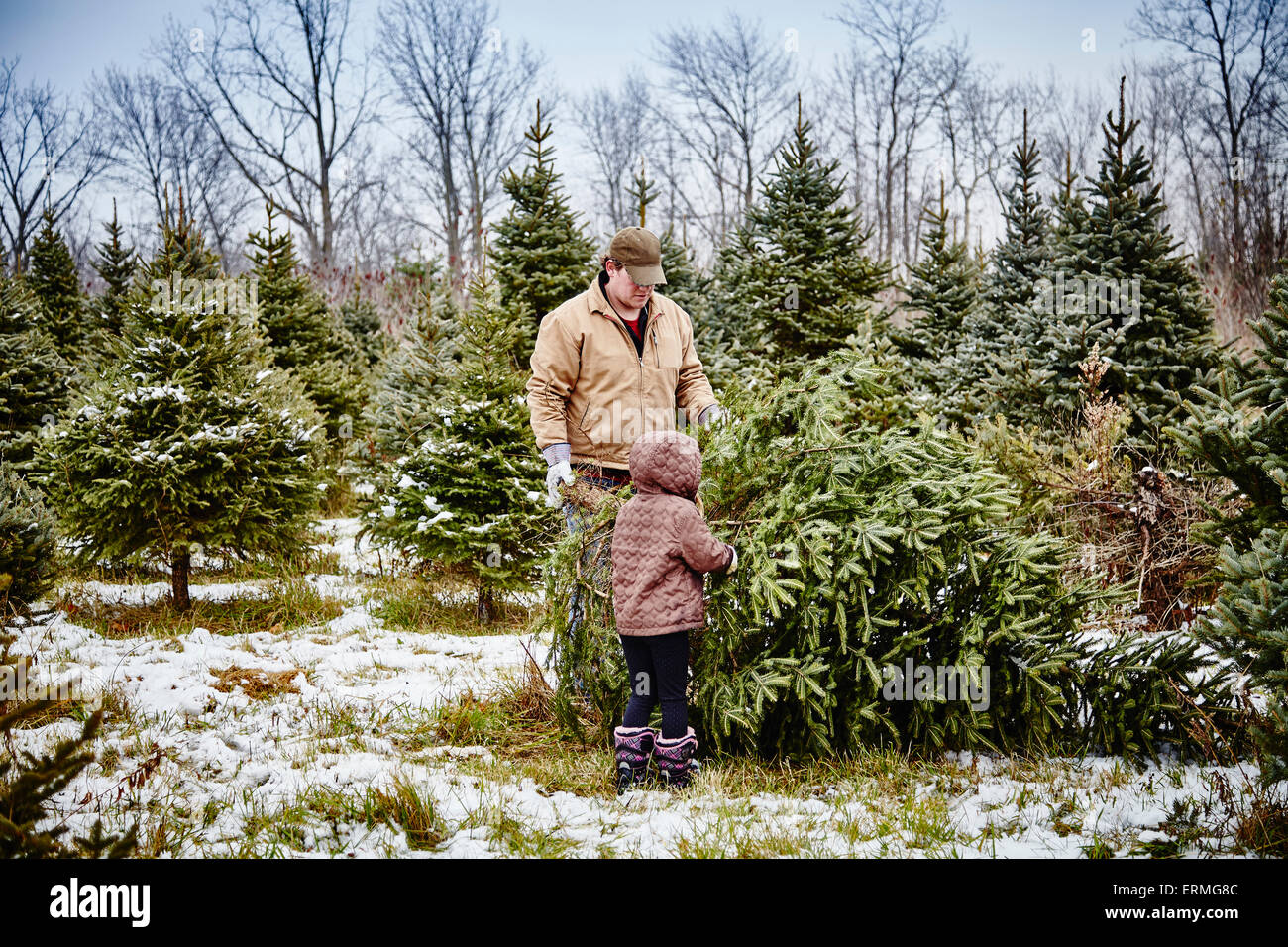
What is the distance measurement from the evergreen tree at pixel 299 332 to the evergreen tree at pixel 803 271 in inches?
244

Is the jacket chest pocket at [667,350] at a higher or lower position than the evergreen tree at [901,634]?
higher

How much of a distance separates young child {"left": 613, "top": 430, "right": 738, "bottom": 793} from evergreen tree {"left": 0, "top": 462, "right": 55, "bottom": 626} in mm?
3873

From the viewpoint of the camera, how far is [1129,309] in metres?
8.02

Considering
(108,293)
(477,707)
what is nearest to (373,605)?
(477,707)

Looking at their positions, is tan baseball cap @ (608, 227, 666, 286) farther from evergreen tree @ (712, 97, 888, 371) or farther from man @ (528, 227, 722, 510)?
evergreen tree @ (712, 97, 888, 371)

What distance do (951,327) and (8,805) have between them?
1251cm

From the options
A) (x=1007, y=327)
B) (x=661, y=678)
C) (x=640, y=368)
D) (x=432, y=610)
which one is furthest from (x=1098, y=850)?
(x=1007, y=327)

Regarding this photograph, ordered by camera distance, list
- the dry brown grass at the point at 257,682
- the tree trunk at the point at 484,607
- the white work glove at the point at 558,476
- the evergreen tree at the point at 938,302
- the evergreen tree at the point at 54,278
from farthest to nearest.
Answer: the evergreen tree at the point at 54,278
the evergreen tree at the point at 938,302
the tree trunk at the point at 484,607
the dry brown grass at the point at 257,682
the white work glove at the point at 558,476

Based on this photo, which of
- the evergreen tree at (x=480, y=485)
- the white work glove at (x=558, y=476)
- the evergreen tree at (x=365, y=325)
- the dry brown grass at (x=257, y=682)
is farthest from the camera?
the evergreen tree at (x=365, y=325)

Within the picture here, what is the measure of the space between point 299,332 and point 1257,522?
13198 mm

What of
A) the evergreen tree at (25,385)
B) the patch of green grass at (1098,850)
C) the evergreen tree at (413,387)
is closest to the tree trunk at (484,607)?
the evergreen tree at (413,387)

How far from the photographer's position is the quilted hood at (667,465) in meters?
3.44

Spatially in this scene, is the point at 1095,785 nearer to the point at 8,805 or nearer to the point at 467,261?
the point at 8,805

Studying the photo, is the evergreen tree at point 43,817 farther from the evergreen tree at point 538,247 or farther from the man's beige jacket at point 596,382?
the evergreen tree at point 538,247
